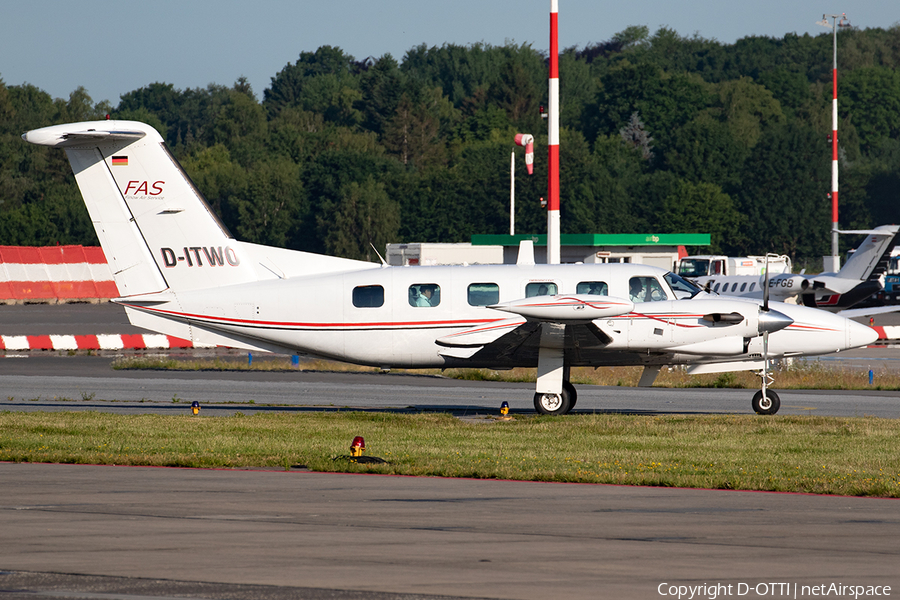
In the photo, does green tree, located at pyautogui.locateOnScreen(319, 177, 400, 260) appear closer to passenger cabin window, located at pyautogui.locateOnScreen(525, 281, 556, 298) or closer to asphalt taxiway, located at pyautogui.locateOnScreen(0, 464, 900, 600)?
passenger cabin window, located at pyautogui.locateOnScreen(525, 281, 556, 298)

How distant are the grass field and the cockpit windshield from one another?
204 cm

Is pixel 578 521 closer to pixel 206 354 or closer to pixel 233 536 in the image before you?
pixel 233 536

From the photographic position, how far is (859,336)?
57.9 ft

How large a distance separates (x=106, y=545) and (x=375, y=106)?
12162 centimetres

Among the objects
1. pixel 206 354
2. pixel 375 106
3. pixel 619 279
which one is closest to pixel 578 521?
pixel 619 279

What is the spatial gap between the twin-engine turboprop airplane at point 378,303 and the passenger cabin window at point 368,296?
2 centimetres

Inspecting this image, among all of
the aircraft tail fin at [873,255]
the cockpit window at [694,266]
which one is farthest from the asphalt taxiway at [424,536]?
the cockpit window at [694,266]

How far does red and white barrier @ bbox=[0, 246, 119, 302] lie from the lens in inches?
Result: 2328

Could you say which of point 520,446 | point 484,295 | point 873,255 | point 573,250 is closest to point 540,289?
point 484,295

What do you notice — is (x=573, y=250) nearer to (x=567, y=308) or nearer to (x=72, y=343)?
(x=72, y=343)

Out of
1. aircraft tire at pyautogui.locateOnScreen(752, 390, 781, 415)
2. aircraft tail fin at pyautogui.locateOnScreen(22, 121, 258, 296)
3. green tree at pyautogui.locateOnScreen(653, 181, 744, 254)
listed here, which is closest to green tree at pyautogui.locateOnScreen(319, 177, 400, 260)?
green tree at pyautogui.locateOnScreen(653, 181, 744, 254)

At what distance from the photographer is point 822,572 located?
6941 mm

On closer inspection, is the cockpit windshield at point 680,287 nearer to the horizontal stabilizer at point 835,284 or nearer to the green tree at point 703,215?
the horizontal stabilizer at point 835,284

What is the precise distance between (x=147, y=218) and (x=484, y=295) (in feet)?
19.1
